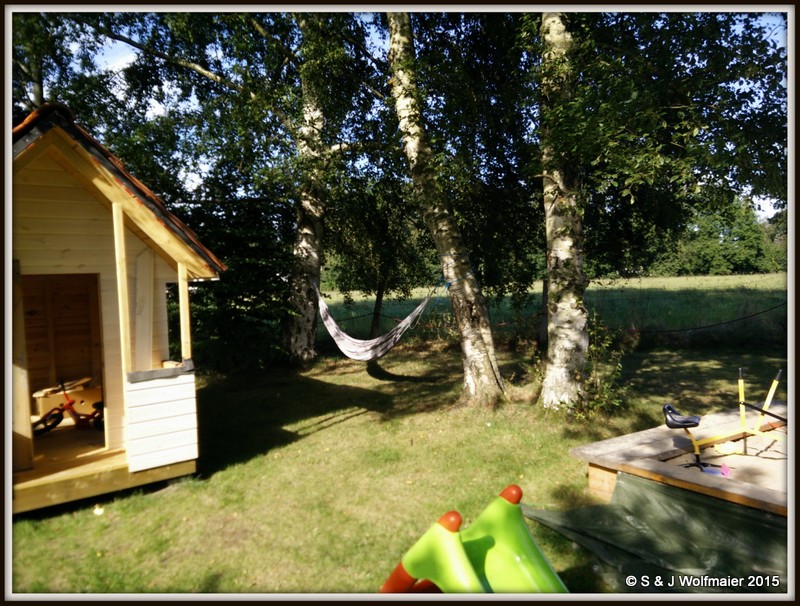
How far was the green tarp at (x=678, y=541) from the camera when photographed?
284 cm

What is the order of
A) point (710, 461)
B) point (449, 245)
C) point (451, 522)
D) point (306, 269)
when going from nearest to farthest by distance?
point (451, 522), point (710, 461), point (449, 245), point (306, 269)

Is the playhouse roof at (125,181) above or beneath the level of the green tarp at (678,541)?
above

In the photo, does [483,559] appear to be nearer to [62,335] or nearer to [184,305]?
[184,305]

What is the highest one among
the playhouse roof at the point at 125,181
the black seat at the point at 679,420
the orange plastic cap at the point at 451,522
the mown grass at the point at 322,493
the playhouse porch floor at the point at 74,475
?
the playhouse roof at the point at 125,181

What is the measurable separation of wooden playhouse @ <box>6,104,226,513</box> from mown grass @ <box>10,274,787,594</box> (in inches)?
12.7

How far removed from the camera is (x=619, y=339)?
40.9 ft

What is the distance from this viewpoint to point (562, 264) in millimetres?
5953

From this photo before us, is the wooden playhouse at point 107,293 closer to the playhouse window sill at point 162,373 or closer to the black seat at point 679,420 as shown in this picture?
the playhouse window sill at point 162,373

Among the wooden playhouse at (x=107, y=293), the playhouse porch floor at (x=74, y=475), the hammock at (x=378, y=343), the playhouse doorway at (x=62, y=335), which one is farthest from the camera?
the hammock at (x=378, y=343)

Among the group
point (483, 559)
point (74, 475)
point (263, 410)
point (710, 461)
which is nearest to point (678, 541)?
point (710, 461)

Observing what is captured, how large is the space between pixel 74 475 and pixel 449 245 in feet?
16.1

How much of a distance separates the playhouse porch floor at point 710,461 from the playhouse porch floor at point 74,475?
12.5ft

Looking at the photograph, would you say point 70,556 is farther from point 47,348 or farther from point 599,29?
point 599,29

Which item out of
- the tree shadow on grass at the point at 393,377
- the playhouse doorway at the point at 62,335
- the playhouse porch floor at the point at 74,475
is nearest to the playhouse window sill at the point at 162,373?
the playhouse porch floor at the point at 74,475
